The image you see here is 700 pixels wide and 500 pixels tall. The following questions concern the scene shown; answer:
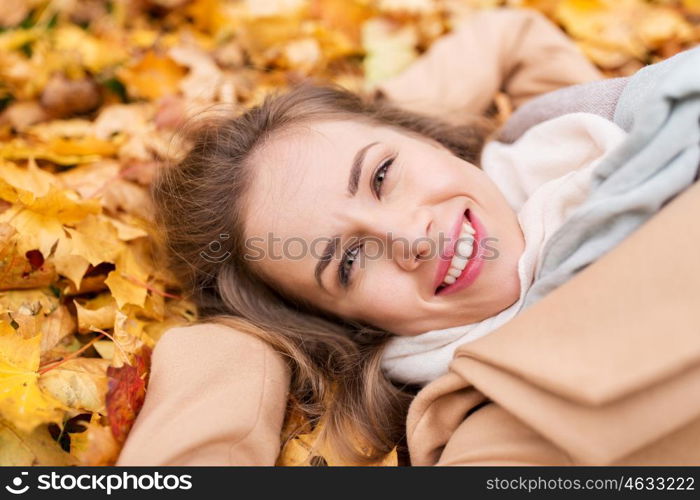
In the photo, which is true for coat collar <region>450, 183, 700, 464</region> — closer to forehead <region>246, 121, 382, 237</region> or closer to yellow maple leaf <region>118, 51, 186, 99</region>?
forehead <region>246, 121, 382, 237</region>

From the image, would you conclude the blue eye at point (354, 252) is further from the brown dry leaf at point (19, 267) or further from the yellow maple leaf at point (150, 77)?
the yellow maple leaf at point (150, 77)

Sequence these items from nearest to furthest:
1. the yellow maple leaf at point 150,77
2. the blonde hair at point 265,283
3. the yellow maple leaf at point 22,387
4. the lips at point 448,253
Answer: the yellow maple leaf at point 22,387, the lips at point 448,253, the blonde hair at point 265,283, the yellow maple leaf at point 150,77

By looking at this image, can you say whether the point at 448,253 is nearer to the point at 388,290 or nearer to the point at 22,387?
the point at 388,290

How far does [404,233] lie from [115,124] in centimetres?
116

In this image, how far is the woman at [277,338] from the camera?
1215 millimetres

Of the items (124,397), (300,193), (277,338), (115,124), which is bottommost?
(277,338)

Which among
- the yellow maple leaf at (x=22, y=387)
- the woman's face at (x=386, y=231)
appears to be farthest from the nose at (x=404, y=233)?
the yellow maple leaf at (x=22, y=387)

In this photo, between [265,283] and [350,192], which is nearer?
[350,192]

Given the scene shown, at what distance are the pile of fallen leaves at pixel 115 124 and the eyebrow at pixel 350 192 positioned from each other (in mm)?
375

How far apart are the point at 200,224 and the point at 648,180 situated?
1.06m

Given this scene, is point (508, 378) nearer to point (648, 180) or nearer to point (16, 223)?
point (648, 180)

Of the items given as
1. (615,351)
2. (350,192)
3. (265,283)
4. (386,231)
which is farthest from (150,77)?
(615,351)

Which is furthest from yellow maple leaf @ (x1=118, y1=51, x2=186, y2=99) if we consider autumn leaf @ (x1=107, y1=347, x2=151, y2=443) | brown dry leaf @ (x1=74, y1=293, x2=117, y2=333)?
autumn leaf @ (x1=107, y1=347, x2=151, y2=443)

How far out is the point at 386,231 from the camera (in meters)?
1.34
